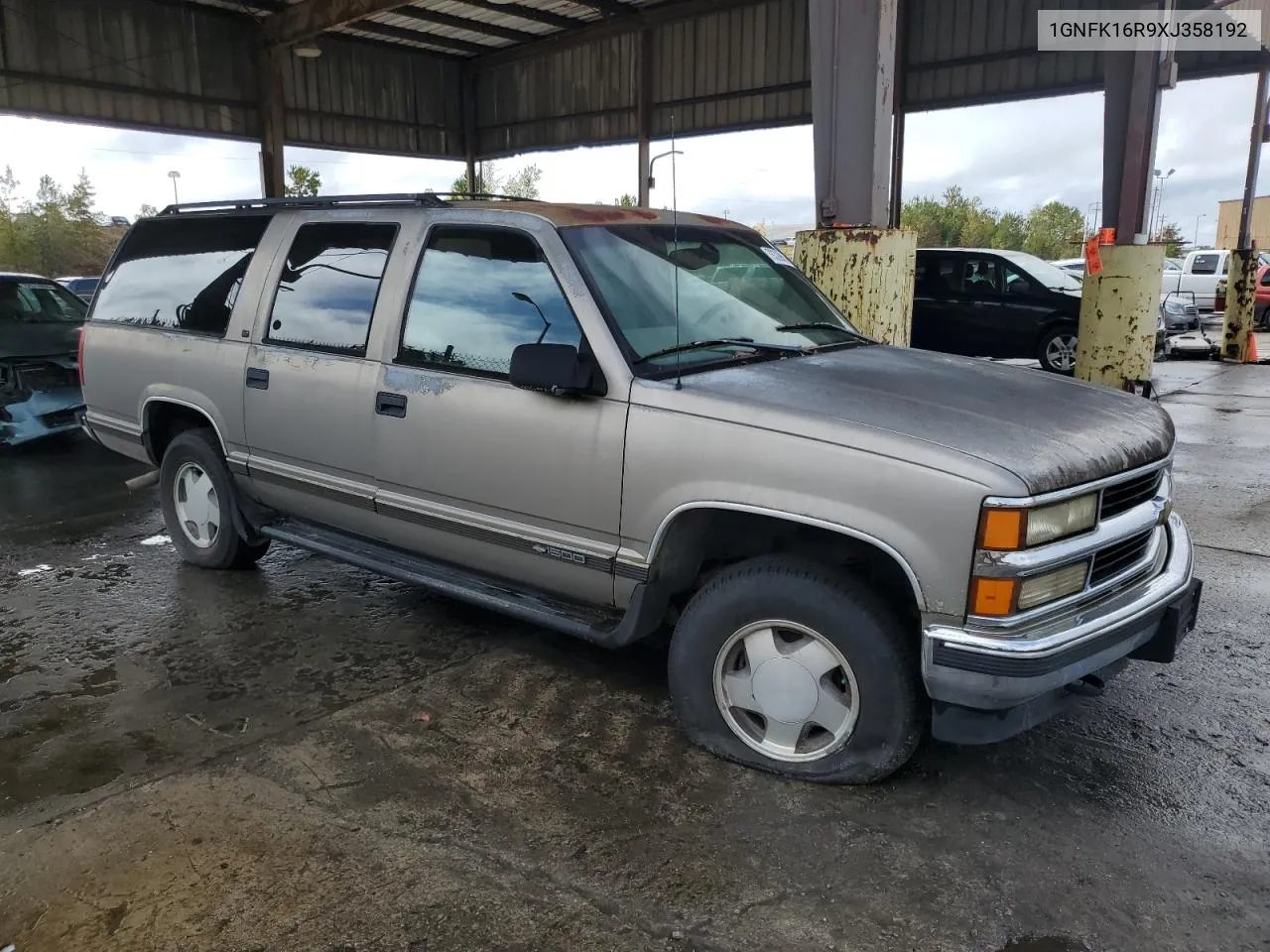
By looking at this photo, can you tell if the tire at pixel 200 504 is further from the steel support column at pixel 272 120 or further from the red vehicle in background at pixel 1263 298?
the red vehicle in background at pixel 1263 298

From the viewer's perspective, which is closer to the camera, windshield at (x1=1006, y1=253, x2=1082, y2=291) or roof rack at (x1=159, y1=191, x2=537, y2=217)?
roof rack at (x1=159, y1=191, x2=537, y2=217)

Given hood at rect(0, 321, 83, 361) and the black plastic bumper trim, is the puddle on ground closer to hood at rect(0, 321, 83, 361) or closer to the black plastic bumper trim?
the black plastic bumper trim

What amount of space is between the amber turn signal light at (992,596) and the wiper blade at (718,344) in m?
1.24

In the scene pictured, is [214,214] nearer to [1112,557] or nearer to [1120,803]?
[1112,557]

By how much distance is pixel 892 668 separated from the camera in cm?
275

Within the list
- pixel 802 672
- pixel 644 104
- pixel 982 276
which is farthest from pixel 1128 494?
pixel 644 104

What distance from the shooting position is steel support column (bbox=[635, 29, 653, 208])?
18.7 meters

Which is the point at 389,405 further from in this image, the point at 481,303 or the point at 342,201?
the point at 342,201

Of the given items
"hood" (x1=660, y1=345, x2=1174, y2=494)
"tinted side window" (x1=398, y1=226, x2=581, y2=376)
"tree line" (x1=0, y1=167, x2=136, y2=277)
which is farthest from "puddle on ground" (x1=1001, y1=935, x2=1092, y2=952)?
"tree line" (x1=0, y1=167, x2=136, y2=277)

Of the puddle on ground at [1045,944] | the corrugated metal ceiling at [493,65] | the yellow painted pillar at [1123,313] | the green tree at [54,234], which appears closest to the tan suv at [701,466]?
the puddle on ground at [1045,944]

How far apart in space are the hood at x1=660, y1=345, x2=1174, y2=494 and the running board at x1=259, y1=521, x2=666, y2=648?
0.78 meters

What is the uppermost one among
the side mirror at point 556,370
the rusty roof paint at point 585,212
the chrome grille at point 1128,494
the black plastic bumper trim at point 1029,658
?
the rusty roof paint at point 585,212

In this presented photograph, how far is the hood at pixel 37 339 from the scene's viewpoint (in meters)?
7.42

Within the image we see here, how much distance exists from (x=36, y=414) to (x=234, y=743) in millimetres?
5611
